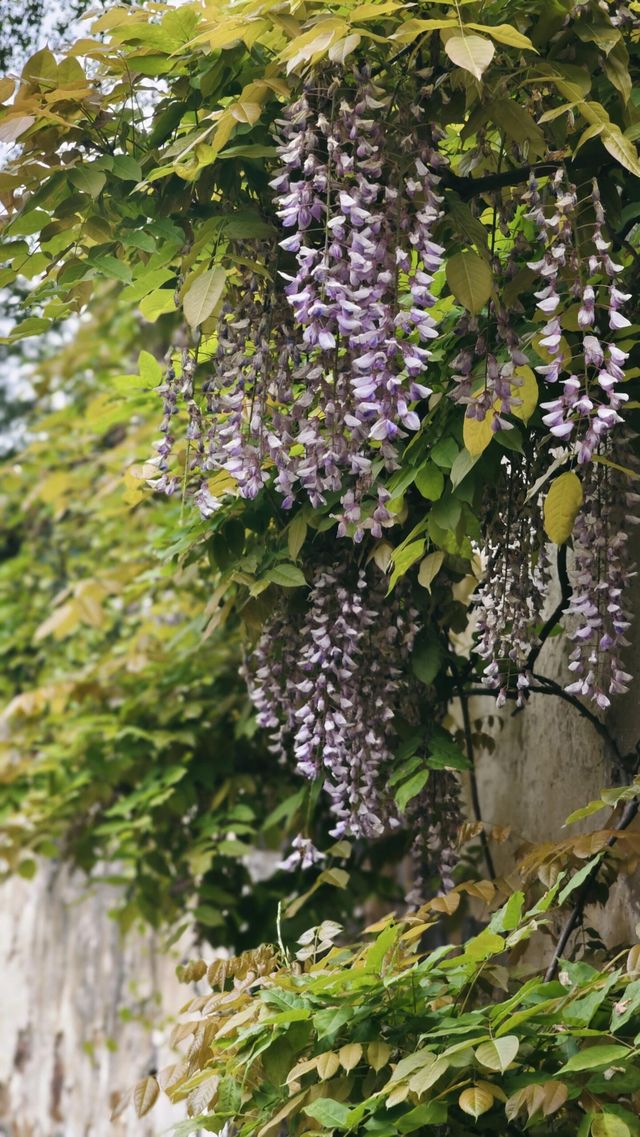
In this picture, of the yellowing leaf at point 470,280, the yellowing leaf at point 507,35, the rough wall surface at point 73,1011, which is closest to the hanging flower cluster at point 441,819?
the yellowing leaf at point 470,280

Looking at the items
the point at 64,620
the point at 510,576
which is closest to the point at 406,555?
the point at 510,576

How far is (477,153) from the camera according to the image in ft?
5.07

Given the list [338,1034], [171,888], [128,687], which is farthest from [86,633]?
[338,1034]

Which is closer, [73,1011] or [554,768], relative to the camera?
[554,768]

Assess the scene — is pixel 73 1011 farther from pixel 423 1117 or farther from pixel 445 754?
pixel 423 1117

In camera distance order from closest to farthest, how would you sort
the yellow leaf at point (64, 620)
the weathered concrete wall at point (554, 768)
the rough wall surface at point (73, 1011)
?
the weathered concrete wall at point (554, 768) → the yellow leaf at point (64, 620) → the rough wall surface at point (73, 1011)

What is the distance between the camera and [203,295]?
→ 1495 millimetres

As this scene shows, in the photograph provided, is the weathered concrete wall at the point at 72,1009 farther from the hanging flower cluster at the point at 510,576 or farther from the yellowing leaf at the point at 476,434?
the yellowing leaf at the point at 476,434

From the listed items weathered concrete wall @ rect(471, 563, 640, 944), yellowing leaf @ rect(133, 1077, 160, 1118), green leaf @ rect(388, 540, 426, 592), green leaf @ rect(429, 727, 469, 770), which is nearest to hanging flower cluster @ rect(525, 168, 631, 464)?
green leaf @ rect(388, 540, 426, 592)

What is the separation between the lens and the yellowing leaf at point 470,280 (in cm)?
146

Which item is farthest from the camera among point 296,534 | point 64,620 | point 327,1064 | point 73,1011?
point 73,1011

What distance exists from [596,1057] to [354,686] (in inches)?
28.1

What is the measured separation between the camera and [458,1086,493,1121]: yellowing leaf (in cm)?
130

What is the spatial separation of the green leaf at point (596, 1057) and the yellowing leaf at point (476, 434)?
0.65 meters
